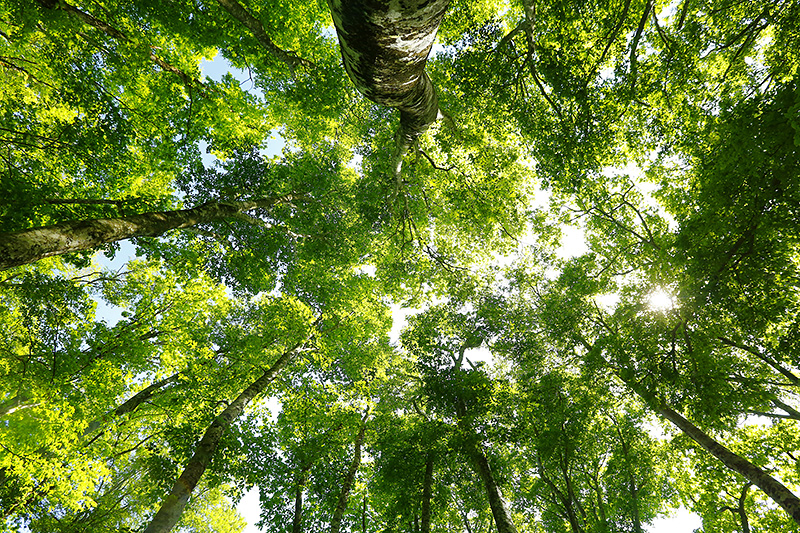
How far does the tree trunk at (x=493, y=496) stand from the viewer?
782cm

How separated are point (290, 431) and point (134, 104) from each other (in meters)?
10.5

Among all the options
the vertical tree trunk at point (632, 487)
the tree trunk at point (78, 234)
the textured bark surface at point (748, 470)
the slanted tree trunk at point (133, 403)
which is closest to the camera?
the tree trunk at point (78, 234)

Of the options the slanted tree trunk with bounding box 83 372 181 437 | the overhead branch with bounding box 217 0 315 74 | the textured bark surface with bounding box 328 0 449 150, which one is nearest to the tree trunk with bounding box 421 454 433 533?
the slanted tree trunk with bounding box 83 372 181 437

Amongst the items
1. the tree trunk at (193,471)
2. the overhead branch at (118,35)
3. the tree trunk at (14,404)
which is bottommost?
the tree trunk at (193,471)

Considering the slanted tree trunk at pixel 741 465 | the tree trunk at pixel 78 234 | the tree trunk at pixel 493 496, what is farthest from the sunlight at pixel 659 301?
the tree trunk at pixel 78 234

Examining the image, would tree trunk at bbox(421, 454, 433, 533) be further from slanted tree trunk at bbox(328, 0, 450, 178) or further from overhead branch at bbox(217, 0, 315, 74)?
overhead branch at bbox(217, 0, 315, 74)

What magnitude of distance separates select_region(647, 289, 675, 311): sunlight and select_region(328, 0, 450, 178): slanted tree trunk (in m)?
8.63

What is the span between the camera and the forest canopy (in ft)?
18.5

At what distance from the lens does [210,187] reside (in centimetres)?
1009

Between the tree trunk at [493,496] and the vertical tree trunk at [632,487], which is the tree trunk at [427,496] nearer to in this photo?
the tree trunk at [493,496]

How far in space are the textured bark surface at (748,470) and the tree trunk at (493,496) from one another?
4772 mm

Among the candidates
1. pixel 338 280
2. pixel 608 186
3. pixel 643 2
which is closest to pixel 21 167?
pixel 338 280

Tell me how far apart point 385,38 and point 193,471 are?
8.71 m

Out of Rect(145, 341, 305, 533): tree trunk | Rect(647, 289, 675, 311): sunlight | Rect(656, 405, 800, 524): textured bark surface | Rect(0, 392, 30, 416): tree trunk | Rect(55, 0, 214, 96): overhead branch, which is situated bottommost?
Rect(145, 341, 305, 533): tree trunk
